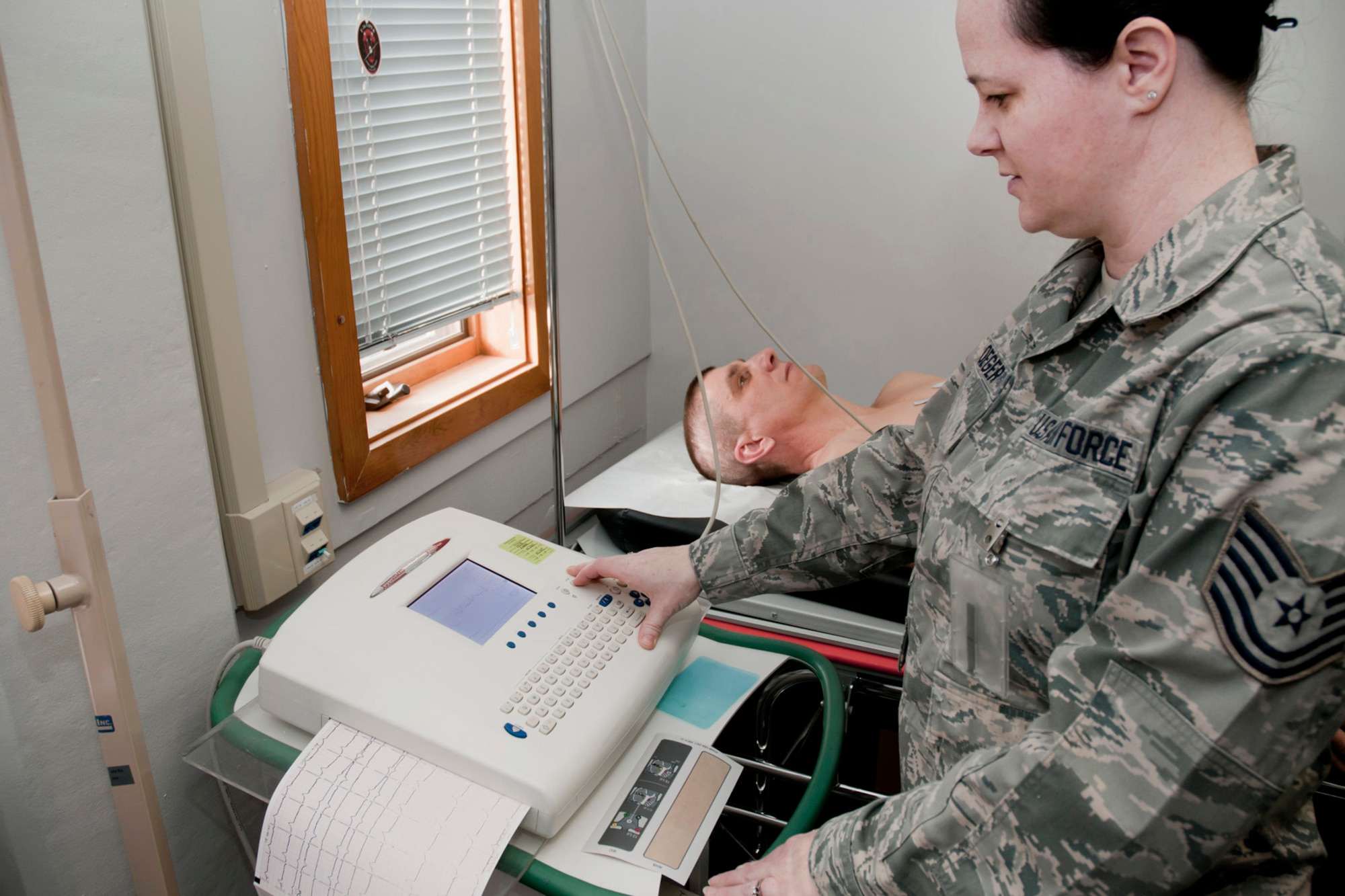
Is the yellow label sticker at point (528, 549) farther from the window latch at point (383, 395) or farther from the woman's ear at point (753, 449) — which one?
the woman's ear at point (753, 449)

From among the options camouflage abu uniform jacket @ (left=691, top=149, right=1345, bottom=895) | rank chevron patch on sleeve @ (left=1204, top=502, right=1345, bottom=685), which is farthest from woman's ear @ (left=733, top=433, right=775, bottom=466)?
rank chevron patch on sleeve @ (left=1204, top=502, right=1345, bottom=685)

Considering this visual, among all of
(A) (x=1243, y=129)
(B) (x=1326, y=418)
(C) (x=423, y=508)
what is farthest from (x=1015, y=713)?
(C) (x=423, y=508)

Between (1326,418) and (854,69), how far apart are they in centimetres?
188

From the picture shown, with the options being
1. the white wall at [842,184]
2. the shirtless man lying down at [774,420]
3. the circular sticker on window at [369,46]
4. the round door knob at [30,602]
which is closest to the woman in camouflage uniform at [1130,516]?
the round door knob at [30,602]

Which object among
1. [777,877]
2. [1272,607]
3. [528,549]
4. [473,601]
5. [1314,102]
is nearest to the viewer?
[1272,607]

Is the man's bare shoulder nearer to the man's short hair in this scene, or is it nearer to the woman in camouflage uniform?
the man's short hair

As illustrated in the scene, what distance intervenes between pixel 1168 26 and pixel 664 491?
146 cm

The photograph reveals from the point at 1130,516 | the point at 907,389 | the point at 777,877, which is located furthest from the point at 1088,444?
the point at 907,389

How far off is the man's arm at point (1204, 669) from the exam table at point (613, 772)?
0.35m

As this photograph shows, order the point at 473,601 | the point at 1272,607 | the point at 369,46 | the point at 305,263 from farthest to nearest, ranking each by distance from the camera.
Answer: the point at 369,46
the point at 305,263
the point at 473,601
the point at 1272,607

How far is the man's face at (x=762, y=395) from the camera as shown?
213cm

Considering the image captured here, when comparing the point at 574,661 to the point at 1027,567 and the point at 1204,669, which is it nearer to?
the point at 1027,567

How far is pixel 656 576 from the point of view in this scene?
1148mm

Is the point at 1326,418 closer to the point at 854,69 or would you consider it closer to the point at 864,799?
the point at 864,799
